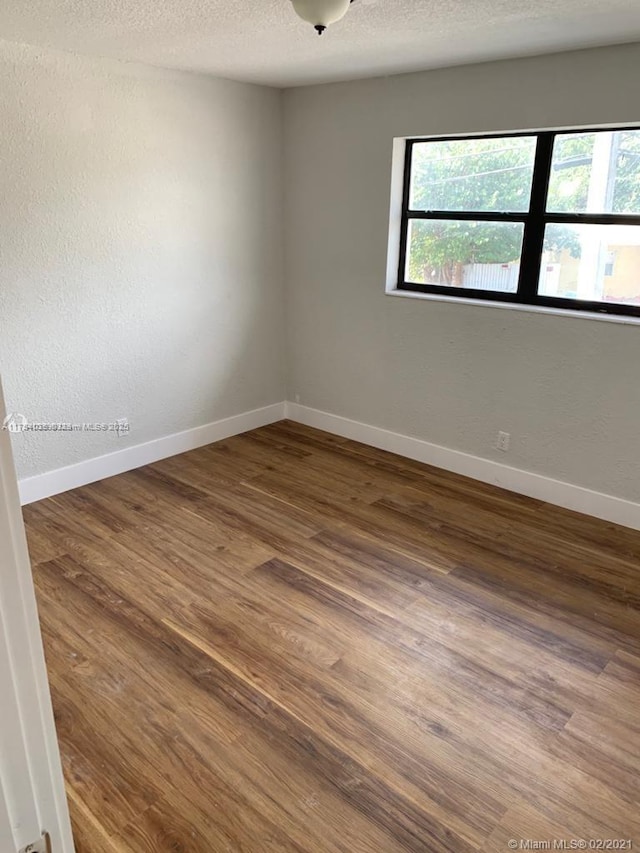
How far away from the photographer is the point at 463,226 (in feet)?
12.4

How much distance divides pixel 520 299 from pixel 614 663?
2.04 meters

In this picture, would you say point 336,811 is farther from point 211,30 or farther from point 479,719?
point 211,30

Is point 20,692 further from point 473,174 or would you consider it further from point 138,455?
point 473,174

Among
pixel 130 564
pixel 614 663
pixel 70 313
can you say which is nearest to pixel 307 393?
pixel 70 313

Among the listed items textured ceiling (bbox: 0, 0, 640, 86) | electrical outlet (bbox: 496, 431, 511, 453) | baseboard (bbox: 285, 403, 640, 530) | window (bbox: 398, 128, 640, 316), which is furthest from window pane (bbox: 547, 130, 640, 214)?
baseboard (bbox: 285, 403, 640, 530)

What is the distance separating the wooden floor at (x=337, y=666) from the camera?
181 cm

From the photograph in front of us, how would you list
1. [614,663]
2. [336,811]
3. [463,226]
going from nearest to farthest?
[336,811] < [614,663] < [463,226]

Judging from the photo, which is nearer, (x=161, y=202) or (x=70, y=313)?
(x=70, y=313)

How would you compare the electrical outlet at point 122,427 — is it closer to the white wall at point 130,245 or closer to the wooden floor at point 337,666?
the white wall at point 130,245

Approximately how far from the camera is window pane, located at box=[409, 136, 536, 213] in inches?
137

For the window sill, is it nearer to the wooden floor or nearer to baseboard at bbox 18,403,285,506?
the wooden floor

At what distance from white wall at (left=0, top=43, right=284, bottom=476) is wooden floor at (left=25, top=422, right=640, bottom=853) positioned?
2.28 ft

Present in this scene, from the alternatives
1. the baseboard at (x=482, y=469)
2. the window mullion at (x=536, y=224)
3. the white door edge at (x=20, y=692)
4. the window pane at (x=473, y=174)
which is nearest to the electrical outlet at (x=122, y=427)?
the baseboard at (x=482, y=469)

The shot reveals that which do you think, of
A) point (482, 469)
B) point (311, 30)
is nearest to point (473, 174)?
point (311, 30)
